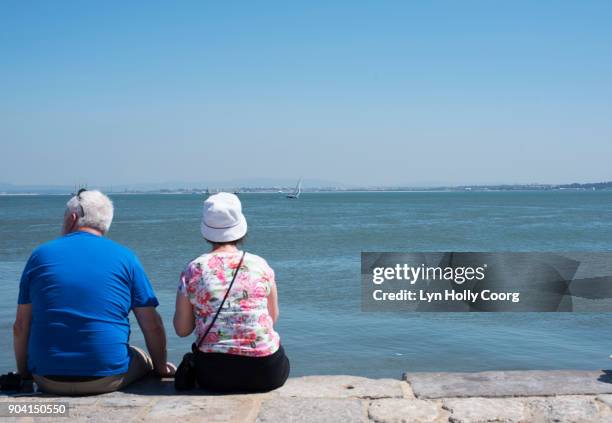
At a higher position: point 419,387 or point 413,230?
point 419,387

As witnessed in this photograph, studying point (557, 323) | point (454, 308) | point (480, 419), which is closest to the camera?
point (480, 419)

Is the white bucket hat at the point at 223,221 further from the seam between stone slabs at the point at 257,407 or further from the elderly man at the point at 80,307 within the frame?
the seam between stone slabs at the point at 257,407

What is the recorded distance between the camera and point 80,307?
3605mm

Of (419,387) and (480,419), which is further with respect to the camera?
(419,387)

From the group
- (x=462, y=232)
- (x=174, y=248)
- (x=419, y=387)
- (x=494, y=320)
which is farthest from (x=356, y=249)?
(x=419, y=387)

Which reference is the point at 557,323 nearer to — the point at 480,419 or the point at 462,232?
the point at 480,419

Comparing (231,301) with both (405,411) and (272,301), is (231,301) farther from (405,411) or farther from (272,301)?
(405,411)

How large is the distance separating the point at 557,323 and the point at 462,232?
2711cm

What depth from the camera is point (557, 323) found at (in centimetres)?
1060

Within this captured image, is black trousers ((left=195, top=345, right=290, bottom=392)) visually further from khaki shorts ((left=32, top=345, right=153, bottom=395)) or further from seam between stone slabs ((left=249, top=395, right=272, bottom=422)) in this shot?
khaki shorts ((left=32, top=345, right=153, bottom=395))

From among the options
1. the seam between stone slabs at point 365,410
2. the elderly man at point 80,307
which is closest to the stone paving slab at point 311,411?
the seam between stone slabs at point 365,410

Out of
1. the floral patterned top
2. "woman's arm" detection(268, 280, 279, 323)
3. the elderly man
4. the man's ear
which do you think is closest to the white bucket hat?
the floral patterned top

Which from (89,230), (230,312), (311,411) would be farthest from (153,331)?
(311,411)

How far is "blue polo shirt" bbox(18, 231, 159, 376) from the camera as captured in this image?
361 cm
